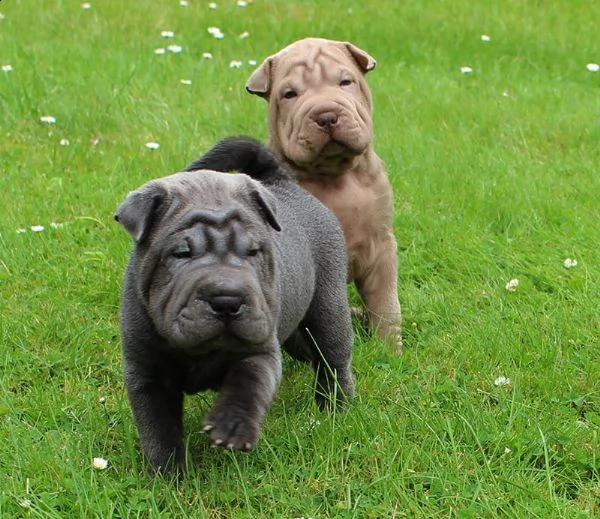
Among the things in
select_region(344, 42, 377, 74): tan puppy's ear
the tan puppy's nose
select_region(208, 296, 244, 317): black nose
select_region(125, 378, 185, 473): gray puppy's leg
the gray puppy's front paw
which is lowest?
select_region(125, 378, 185, 473): gray puppy's leg

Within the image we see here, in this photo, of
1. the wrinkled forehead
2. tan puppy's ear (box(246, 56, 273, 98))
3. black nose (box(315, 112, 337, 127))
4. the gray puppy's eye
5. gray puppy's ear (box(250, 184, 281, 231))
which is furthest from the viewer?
tan puppy's ear (box(246, 56, 273, 98))

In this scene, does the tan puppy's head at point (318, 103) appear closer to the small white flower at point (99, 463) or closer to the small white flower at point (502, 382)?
the small white flower at point (502, 382)

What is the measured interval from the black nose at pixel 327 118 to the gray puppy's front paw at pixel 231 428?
1843 millimetres

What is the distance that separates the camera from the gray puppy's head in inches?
131

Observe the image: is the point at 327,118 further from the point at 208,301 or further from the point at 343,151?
the point at 208,301

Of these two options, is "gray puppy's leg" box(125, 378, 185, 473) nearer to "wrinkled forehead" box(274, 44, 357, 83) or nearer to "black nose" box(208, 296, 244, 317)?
"black nose" box(208, 296, 244, 317)

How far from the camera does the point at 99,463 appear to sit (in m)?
3.89

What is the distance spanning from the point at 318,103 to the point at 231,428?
2048 millimetres

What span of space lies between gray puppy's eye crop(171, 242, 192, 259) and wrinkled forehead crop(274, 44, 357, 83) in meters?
1.95

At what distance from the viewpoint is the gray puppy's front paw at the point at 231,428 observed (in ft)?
11.1

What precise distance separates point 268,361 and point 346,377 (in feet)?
2.82

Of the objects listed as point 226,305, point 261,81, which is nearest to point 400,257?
point 261,81

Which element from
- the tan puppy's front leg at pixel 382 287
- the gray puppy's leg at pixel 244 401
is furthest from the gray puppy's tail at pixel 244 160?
the gray puppy's leg at pixel 244 401

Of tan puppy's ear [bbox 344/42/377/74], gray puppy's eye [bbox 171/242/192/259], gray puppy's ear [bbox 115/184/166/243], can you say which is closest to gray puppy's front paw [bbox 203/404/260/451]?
gray puppy's eye [bbox 171/242/192/259]
